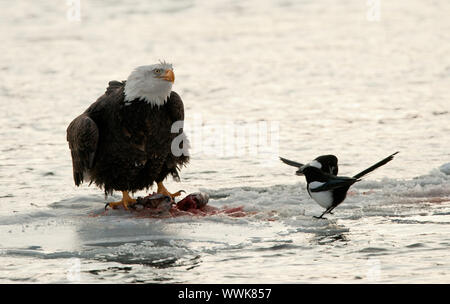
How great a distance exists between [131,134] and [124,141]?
0.29 ft

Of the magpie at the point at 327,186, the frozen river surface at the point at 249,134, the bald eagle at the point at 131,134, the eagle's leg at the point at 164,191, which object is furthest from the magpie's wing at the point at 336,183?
the eagle's leg at the point at 164,191

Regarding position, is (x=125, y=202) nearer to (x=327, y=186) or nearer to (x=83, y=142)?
(x=83, y=142)

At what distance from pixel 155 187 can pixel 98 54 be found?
6.18 meters

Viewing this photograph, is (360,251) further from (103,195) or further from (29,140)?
(29,140)

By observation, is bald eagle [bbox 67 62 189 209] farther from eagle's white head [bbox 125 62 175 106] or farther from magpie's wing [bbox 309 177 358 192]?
magpie's wing [bbox 309 177 358 192]

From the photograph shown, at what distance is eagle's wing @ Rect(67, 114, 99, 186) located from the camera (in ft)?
26.6

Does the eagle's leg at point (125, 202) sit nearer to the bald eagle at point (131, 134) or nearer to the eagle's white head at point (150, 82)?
the bald eagle at point (131, 134)

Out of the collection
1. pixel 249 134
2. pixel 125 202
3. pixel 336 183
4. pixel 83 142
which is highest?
pixel 83 142

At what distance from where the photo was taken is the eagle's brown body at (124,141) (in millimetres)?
8047

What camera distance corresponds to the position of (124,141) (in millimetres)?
8078

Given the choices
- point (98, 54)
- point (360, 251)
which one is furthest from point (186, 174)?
point (98, 54)

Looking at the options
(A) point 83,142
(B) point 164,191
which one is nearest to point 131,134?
(A) point 83,142

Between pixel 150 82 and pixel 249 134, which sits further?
pixel 249 134

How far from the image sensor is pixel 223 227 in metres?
7.41
